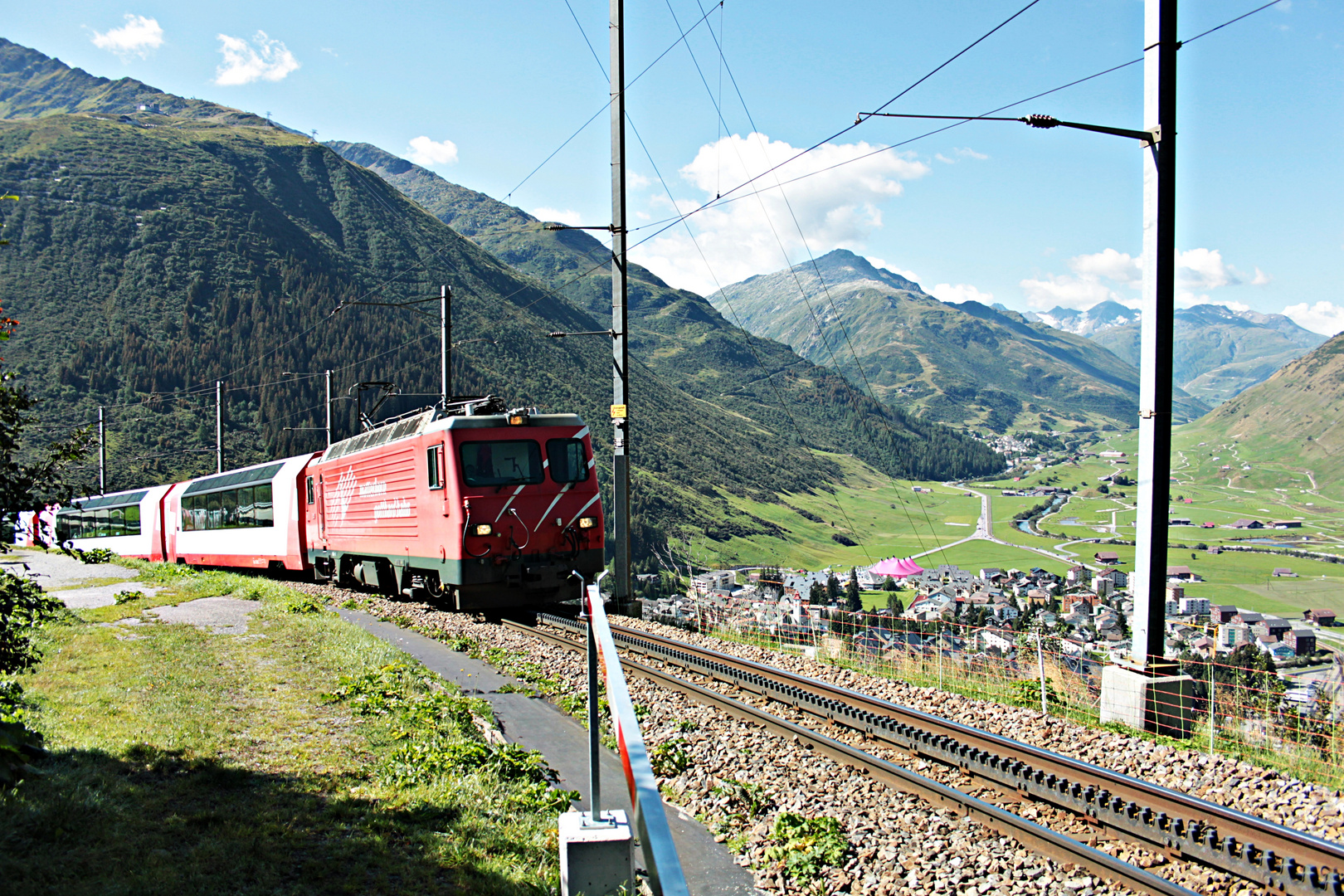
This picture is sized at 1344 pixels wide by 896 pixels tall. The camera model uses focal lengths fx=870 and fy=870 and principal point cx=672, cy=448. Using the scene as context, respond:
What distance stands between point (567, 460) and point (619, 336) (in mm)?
2645

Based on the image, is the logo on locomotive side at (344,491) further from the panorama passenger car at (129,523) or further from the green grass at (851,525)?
the green grass at (851,525)

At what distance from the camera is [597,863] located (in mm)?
4074

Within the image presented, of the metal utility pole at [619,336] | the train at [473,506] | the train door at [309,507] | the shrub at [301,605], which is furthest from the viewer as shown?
the train door at [309,507]

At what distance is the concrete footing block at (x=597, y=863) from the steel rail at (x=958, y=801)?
3.43 meters

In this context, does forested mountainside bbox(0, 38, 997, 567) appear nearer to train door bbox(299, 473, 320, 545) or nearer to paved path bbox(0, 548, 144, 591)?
paved path bbox(0, 548, 144, 591)

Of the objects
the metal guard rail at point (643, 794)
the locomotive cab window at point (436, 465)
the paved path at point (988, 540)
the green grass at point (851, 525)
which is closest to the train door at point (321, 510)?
the locomotive cab window at point (436, 465)

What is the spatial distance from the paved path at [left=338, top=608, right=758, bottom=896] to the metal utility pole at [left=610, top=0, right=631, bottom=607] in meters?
4.03

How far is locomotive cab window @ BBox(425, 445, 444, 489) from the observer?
16.1m

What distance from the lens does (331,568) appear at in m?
24.4

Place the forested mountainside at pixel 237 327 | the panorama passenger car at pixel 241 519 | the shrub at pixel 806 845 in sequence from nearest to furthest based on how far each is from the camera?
the shrub at pixel 806 845 < the panorama passenger car at pixel 241 519 < the forested mountainside at pixel 237 327

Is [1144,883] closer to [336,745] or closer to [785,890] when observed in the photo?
[785,890]

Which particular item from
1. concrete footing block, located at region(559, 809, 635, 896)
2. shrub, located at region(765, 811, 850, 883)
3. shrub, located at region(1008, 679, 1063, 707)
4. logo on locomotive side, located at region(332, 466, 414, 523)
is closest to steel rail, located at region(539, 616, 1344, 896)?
shrub, located at region(765, 811, 850, 883)

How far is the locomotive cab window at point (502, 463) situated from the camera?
1599cm

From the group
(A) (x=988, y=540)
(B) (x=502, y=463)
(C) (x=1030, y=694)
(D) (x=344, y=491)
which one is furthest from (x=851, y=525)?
(C) (x=1030, y=694)
